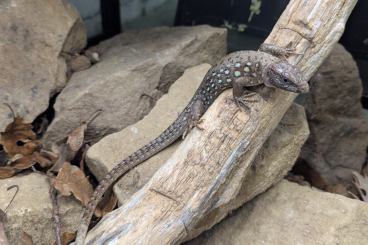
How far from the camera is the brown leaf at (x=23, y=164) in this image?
3.08m

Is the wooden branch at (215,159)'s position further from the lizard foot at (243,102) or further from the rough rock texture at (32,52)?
the rough rock texture at (32,52)

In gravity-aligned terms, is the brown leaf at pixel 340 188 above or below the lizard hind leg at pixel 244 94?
below

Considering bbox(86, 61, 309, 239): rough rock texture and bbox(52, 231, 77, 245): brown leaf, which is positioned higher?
bbox(86, 61, 309, 239): rough rock texture

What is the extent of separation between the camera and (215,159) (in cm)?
238

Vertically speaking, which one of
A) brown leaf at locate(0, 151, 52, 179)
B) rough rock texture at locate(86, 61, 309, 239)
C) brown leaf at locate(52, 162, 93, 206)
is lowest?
brown leaf at locate(0, 151, 52, 179)

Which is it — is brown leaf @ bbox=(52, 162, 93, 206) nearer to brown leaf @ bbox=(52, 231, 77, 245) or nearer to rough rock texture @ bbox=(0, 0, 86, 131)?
brown leaf @ bbox=(52, 231, 77, 245)

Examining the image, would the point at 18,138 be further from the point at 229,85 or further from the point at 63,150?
the point at 229,85

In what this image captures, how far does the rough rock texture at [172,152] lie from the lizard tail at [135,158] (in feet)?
0.29

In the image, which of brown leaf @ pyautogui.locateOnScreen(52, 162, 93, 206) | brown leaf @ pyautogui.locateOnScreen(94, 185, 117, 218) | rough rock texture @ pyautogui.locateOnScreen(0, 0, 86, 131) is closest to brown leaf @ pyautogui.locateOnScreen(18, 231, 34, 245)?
brown leaf @ pyautogui.locateOnScreen(52, 162, 93, 206)

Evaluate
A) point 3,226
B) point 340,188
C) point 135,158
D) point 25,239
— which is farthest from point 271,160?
point 3,226

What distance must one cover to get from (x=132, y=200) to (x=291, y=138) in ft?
6.13

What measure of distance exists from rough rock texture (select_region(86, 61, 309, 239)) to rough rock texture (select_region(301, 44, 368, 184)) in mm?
1129

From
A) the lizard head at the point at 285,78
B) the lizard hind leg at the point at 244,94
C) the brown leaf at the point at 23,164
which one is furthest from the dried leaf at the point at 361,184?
the brown leaf at the point at 23,164

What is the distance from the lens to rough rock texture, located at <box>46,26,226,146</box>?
3779 mm
